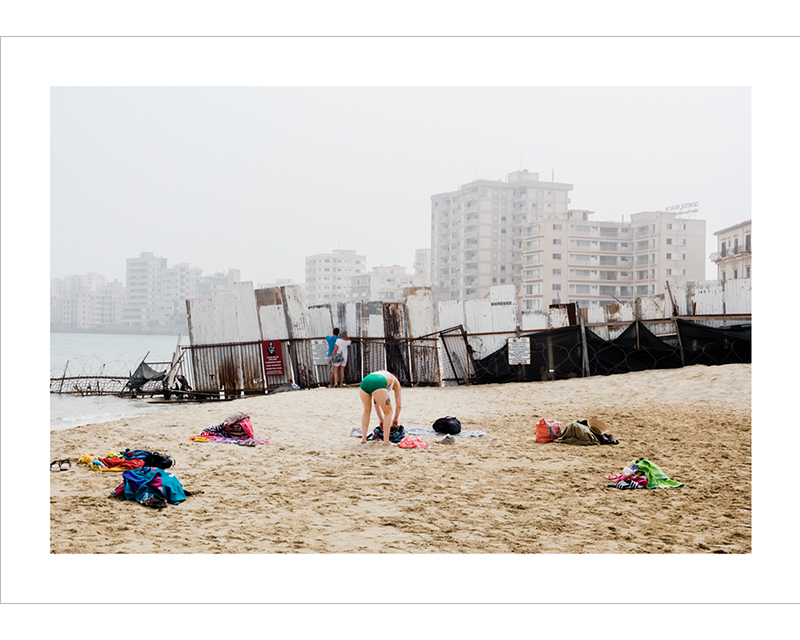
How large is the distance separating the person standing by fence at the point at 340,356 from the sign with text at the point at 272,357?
155cm

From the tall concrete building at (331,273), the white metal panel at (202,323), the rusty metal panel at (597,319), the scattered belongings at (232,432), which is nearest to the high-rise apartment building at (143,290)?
the tall concrete building at (331,273)

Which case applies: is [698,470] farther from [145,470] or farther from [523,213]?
[523,213]

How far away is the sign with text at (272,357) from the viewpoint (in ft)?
55.4

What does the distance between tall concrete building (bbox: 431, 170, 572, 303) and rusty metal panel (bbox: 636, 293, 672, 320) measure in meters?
75.7

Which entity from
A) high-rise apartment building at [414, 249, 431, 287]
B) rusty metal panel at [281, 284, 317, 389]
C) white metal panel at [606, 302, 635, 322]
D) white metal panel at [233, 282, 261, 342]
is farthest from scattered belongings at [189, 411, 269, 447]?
high-rise apartment building at [414, 249, 431, 287]

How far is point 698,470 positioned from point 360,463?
12.3ft

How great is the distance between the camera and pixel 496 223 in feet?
306

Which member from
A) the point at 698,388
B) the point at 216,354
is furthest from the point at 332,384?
the point at 698,388

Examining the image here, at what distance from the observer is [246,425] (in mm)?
9219

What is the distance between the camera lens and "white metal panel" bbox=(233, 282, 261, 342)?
56.3ft

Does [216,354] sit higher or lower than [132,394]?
higher

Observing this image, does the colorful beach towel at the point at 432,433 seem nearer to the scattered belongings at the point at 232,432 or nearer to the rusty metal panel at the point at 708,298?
the scattered belongings at the point at 232,432

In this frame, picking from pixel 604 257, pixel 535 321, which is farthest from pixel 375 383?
pixel 604 257

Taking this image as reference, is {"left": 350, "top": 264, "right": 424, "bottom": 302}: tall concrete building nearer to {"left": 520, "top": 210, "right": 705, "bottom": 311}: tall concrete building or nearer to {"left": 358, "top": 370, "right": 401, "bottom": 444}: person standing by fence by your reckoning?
{"left": 520, "top": 210, "right": 705, "bottom": 311}: tall concrete building
